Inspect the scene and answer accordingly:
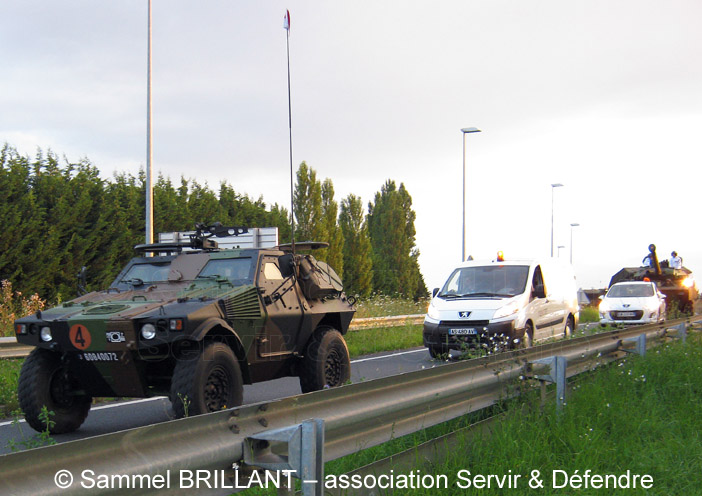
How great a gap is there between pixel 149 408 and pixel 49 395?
7.15ft

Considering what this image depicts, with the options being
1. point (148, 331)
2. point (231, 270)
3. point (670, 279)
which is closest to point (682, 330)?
point (231, 270)

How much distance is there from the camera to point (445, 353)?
13.2m

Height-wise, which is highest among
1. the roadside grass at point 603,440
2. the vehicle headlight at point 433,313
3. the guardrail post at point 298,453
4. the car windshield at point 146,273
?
the car windshield at point 146,273

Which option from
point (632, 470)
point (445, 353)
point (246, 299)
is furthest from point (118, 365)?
point (445, 353)

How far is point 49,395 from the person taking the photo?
6941 mm

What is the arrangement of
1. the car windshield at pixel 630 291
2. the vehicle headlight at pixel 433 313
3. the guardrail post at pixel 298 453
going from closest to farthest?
the guardrail post at pixel 298 453, the vehicle headlight at pixel 433 313, the car windshield at pixel 630 291

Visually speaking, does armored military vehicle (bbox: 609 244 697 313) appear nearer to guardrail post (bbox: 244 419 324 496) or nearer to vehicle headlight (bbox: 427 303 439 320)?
vehicle headlight (bbox: 427 303 439 320)

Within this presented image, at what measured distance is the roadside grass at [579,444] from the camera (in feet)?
15.0

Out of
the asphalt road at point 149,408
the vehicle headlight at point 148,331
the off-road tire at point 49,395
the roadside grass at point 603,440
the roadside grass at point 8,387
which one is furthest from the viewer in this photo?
the roadside grass at point 8,387

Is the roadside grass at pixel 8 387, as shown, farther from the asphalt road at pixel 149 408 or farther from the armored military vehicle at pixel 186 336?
the armored military vehicle at pixel 186 336

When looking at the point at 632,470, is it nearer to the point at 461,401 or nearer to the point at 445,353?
the point at 461,401

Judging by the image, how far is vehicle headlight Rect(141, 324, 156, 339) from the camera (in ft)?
21.2

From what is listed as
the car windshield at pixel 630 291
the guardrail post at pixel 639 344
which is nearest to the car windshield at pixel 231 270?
the guardrail post at pixel 639 344

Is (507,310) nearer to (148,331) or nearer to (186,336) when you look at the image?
(186,336)
